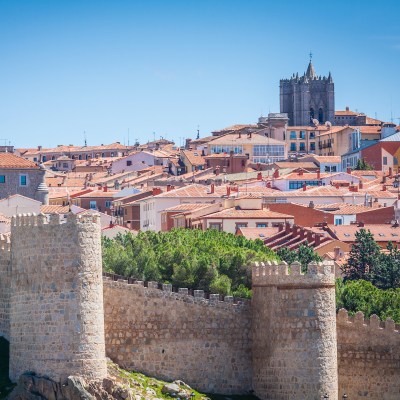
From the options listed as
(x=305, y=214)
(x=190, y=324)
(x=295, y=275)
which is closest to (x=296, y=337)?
(x=295, y=275)

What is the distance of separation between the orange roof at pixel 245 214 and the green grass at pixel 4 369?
51.6 meters

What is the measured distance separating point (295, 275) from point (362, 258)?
37710mm

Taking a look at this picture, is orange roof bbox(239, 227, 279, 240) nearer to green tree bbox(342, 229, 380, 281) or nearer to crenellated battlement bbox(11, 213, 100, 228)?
green tree bbox(342, 229, 380, 281)

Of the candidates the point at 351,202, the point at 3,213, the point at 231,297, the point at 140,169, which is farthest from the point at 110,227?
the point at 140,169

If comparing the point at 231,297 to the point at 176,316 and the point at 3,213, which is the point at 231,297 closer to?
the point at 176,316

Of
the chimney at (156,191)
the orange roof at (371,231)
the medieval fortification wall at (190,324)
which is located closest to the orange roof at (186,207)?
the chimney at (156,191)

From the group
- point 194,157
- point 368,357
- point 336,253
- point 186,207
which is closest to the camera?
point 368,357

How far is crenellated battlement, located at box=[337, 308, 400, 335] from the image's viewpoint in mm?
62438

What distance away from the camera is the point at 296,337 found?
5922 cm

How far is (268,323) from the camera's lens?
5975 cm

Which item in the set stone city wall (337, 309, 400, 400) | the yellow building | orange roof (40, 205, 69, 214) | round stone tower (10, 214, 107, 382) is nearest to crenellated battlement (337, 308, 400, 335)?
stone city wall (337, 309, 400, 400)

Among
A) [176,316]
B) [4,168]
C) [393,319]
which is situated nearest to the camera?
[176,316]

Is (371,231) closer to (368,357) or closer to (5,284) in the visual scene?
(368,357)

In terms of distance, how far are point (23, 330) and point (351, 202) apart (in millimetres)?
78070
